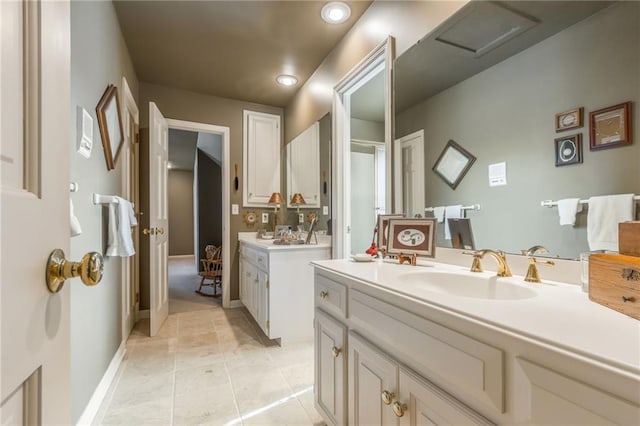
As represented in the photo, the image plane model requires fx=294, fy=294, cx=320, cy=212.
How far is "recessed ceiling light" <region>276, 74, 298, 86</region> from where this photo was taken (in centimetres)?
293

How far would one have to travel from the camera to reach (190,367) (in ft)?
6.82

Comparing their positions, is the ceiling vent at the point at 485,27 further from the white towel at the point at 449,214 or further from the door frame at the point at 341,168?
the door frame at the point at 341,168

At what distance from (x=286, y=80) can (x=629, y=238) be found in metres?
2.91

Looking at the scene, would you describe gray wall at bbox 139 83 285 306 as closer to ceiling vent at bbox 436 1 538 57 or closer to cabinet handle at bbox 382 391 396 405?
ceiling vent at bbox 436 1 538 57

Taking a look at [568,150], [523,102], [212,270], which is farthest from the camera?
[212,270]

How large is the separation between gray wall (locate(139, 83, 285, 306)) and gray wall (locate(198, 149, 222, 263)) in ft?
9.61

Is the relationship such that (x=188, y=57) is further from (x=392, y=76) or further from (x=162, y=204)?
(x=392, y=76)

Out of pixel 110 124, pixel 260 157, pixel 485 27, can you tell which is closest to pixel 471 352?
pixel 485 27

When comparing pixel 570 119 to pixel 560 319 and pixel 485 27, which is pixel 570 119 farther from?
pixel 560 319

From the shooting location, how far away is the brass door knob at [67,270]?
1.59ft

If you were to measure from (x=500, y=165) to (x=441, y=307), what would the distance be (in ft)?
2.48

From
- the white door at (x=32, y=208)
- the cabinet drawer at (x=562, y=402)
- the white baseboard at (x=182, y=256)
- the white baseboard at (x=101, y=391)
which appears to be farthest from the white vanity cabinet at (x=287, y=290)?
the white baseboard at (x=182, y=256)

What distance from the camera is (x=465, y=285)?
3.77 feet

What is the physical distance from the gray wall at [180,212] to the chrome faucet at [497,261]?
825cm
